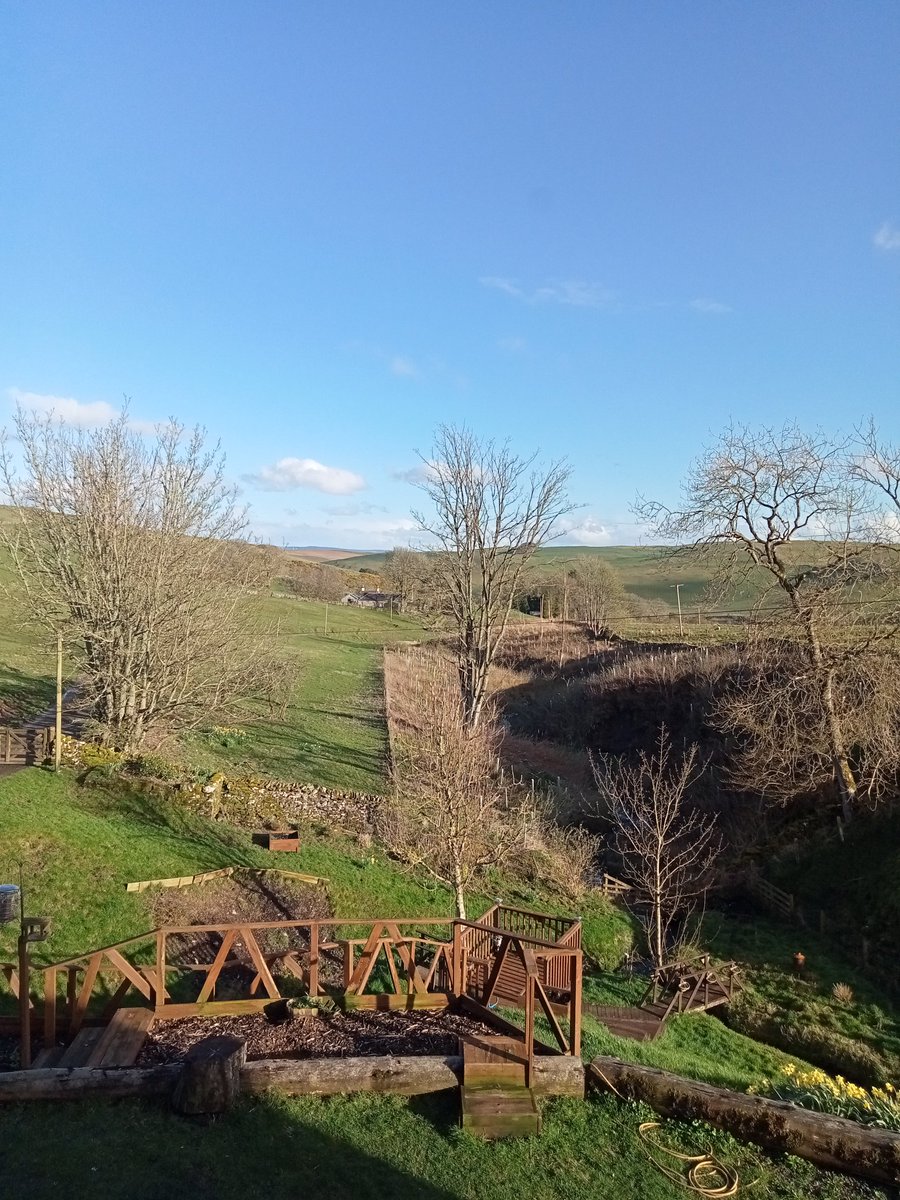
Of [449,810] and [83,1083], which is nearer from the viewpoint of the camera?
[83,1083]

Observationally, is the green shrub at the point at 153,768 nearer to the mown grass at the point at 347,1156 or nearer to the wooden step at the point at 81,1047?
the wooden step at the point at 81,1047

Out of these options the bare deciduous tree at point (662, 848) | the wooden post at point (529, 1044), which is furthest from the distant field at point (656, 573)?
the wooden post at point (529, 1044)

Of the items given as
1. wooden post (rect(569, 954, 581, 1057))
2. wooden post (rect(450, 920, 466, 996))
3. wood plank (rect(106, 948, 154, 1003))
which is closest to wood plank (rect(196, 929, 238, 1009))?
wood plank (rect(106, 948, 154, 1003))

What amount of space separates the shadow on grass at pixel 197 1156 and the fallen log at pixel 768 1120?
274 centimetres

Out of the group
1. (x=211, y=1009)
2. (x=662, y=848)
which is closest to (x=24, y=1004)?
(x=211, y=1009)

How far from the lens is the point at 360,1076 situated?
843 centimetres

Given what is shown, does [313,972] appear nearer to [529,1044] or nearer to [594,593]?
[529,1044]

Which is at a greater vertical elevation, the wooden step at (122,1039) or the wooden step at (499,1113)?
the wooden step at (122,1039)

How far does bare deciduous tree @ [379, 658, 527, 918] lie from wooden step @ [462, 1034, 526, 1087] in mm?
6262

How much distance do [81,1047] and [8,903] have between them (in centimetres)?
440

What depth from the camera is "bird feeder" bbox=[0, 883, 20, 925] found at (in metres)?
12.4

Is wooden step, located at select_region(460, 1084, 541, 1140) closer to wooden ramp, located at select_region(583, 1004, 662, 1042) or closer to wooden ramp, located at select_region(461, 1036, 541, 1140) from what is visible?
wooden ramp, located at select_region(461, 1036, 541, 1140)

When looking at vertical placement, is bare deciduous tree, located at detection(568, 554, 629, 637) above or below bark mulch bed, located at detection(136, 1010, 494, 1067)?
above

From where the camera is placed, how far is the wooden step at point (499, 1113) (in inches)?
318
